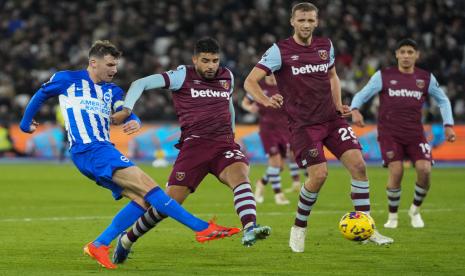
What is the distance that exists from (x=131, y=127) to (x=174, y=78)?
1.03 m

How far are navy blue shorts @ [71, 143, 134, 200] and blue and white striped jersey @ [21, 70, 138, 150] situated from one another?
108 mm

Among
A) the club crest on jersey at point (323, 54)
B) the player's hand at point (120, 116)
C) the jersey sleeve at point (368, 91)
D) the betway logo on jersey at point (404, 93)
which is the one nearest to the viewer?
the player's hand at point (120, 116)

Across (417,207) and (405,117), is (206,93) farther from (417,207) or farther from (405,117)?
(417,207)

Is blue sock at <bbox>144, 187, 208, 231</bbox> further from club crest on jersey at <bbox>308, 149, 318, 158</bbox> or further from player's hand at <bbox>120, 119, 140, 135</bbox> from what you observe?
club crest on jersey at <bbox>308, 149, 318, 158</bbox>

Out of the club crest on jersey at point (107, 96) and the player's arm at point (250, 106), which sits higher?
the club crest on jersey at point (107, 96)

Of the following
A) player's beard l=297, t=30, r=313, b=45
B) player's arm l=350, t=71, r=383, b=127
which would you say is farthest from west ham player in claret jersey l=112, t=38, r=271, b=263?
player's arm l=350, t=71, r=383, b=127

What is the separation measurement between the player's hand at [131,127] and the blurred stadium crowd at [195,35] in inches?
810

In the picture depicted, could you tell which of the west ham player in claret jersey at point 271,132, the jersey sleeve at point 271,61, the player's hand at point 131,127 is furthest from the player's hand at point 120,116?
the west ham player in claret jersey at point 271,132

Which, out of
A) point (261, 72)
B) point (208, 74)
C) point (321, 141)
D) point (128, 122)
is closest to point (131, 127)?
point (128, 122)

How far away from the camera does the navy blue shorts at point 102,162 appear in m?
9.38

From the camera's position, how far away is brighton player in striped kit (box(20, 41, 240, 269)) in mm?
9336

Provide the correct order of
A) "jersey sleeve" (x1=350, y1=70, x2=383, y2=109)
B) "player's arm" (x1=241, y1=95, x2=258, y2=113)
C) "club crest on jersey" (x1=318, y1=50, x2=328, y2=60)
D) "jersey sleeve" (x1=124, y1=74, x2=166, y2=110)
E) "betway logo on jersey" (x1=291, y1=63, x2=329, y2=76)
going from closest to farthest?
1. "jersey sleeve" (x1=124, y1=74, x2=166, y2=110)
2. "betway logo on jersey" (x1=291, y1=63, x2=329, y2=76)
3. "club crest on jersey" (x1=318, y1=50, x2=328, y2=60)
4. "jersey sleeve" (x1=350, y1=70, x2=383, y2=109)
5. "player's arm" (x1=241, y1=95, x2=258, y2=113)

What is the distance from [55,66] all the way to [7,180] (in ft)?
36.2

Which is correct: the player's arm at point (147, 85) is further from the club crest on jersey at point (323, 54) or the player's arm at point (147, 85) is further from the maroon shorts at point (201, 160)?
the club crest on jersey at point (323, 54)
